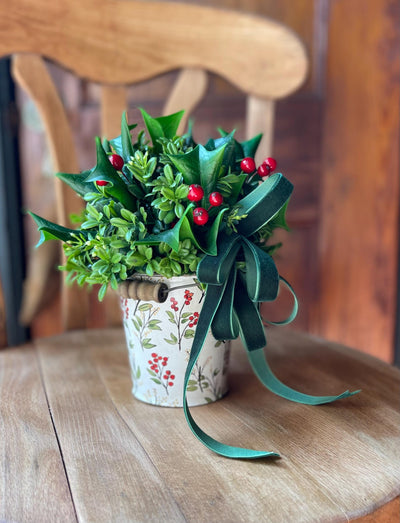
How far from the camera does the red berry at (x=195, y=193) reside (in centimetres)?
43

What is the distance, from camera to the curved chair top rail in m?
0.71

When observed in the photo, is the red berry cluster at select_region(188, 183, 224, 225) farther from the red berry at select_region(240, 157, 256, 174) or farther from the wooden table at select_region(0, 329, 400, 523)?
the wooden table at select_region(0, 329, 400, 523)

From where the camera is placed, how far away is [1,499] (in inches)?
14.2

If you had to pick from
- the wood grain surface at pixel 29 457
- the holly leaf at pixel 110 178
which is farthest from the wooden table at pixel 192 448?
the holly leaf at pixel 110 178

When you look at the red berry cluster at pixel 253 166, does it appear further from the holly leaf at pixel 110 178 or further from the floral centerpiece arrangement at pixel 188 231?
the holly leaf at pixel 110 178

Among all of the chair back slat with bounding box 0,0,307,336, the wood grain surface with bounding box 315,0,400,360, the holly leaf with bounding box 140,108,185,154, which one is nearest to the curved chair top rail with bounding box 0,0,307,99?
the chair back slat with bounding box 0,0,307,336

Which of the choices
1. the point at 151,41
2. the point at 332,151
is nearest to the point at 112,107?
the point at 151,41

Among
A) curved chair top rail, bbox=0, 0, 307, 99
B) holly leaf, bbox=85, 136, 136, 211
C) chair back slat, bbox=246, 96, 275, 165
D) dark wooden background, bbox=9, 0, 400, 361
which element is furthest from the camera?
dark wooden background, bbox=9, 0, 400, 361

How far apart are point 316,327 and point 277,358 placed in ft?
2.21

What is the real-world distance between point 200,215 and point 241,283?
0.28 feet

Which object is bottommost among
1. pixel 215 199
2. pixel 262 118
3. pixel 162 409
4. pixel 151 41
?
pixel 162 409

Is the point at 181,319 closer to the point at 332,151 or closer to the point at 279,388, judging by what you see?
the point at 279,388

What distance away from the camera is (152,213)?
1.56 ft

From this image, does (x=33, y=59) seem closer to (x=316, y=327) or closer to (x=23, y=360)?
(x=23, y=360)
